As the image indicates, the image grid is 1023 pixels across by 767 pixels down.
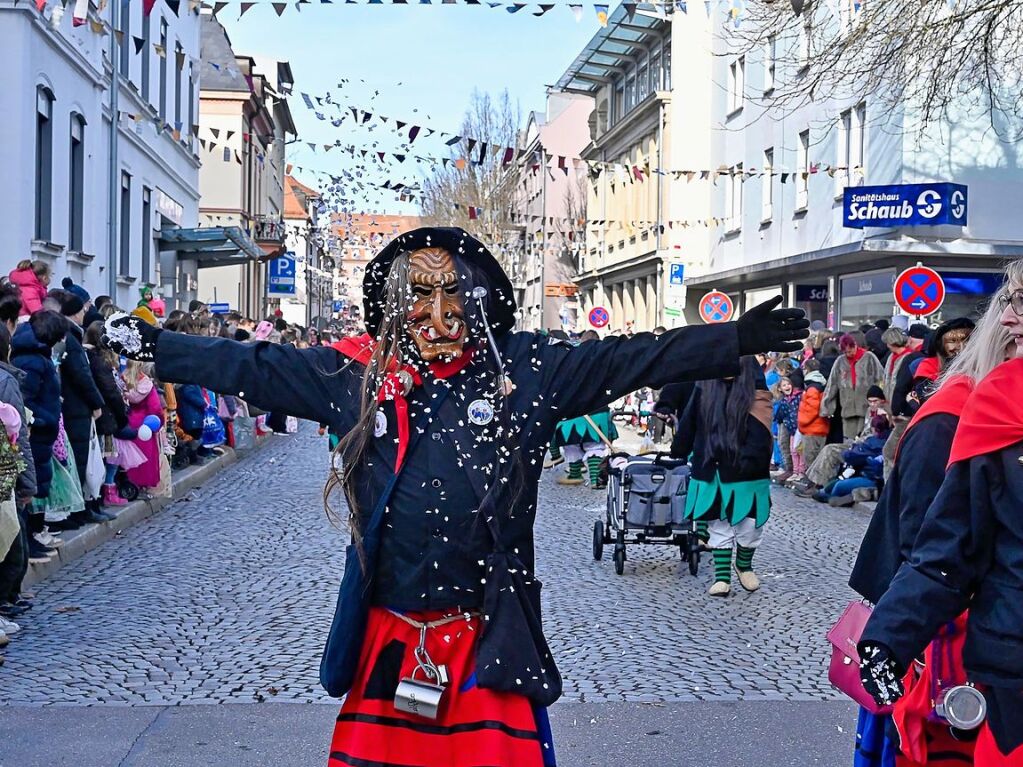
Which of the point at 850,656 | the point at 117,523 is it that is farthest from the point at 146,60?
the point at 850,656

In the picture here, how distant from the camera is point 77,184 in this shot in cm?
2106

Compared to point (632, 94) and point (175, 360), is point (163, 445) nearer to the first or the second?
point (175, 360)

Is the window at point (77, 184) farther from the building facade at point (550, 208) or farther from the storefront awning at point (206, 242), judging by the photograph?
the building facade at point (550, 208)

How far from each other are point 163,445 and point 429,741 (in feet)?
34.1

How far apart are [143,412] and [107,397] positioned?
5.25 ft

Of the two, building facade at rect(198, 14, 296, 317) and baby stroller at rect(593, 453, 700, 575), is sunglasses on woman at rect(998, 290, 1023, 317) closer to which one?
baby stroller at rect(593, 453, 700, 575)

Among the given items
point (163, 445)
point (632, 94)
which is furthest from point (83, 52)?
point (632, 94)

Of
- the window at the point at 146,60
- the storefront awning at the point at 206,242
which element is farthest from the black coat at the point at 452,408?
the storefront awning at the point at 206,242

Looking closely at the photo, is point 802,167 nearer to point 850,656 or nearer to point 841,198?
point 841,198

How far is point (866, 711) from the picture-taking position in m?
3.75

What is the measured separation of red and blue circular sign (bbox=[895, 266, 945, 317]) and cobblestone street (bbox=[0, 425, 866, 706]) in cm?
451

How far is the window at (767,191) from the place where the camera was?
29.5m

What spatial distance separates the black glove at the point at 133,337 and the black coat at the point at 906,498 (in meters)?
2.03

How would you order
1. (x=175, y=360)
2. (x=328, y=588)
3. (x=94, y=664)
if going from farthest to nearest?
1. (x=328, y=588)
2. (x=94, y=664)
3. (x=175, y=360)
